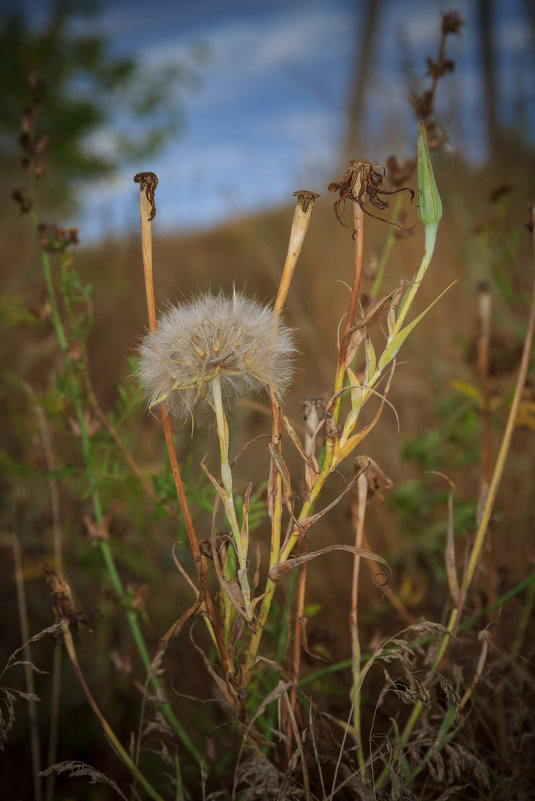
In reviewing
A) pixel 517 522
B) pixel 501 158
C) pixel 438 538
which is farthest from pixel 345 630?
pixel 501 158

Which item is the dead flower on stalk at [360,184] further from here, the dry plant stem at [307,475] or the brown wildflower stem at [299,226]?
the dry plant stem at [307,475]

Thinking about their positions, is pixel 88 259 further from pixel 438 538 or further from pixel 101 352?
pixel 438 538

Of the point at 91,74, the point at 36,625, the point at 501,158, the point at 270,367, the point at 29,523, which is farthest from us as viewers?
the point at 91,74

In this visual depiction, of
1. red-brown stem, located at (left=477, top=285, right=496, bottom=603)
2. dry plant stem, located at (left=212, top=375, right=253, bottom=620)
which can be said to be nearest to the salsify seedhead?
dry plant stem, located at (left=212, top=375, right=253, bottom=620)

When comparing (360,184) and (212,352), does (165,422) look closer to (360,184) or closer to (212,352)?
(212,352)

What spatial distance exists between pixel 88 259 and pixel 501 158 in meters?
4.29

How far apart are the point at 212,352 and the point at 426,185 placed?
1.07 ft

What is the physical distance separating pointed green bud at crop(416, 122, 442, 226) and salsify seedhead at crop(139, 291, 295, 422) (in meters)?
0.22

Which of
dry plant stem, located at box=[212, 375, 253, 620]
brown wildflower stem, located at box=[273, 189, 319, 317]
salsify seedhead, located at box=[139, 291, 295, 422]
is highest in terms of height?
brown wildflower stem, located at box=[273, 189, 319, 317]

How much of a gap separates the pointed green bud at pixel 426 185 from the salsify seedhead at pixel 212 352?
0.22 m

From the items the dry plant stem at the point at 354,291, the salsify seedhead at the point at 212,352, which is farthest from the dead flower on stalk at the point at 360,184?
the salsify seedhead at the point at 212,352

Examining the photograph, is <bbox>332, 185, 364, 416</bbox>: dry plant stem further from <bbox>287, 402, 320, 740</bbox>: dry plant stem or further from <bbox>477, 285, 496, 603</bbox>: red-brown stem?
<bbox>477, 285, 496, 603</bbox>: red-brown stem

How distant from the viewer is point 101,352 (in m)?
4.32

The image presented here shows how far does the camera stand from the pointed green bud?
70 centimetres
